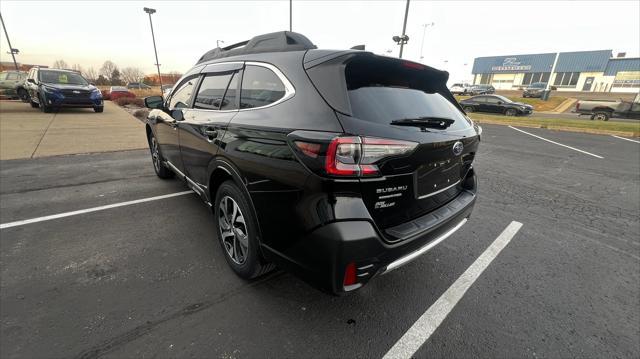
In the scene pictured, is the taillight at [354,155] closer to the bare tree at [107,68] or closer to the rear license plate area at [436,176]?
the rear license plate area at [436,176]

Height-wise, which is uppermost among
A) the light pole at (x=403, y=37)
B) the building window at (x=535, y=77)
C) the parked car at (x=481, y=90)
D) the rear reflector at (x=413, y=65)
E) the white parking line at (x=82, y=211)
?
the building window at (x=535, y=77)

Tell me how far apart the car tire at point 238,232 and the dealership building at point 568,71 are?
71.8 m

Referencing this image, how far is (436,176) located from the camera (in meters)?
2.06

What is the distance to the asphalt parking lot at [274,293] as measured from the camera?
1.87 m

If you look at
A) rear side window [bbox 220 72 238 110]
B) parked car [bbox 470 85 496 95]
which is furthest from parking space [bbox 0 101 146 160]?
parked car [bbox 470 85 496 95]

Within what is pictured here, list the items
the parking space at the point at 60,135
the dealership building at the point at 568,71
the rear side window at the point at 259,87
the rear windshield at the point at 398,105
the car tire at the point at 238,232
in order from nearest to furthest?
the rear windshield at the point at 398,105 < the rear side window at the point at 259,87 < the car tire at the point at 238,232 < the parking space at the point at 60,135 < the dealership building at the point at 568,71

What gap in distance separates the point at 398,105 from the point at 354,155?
69 centimetres

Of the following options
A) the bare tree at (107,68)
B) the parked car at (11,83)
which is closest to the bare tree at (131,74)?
the bare tree at (107,68)

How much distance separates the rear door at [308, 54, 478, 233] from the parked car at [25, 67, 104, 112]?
14271 mm

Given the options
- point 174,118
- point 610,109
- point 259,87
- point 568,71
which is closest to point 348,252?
point 259,87

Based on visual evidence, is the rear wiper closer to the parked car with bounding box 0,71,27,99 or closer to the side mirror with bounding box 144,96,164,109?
the side mirror with bounding box 144,96,164,109

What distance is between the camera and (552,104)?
31.0m

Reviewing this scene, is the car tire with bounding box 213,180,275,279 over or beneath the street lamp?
beneath

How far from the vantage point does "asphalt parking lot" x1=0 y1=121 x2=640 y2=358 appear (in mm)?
1868
